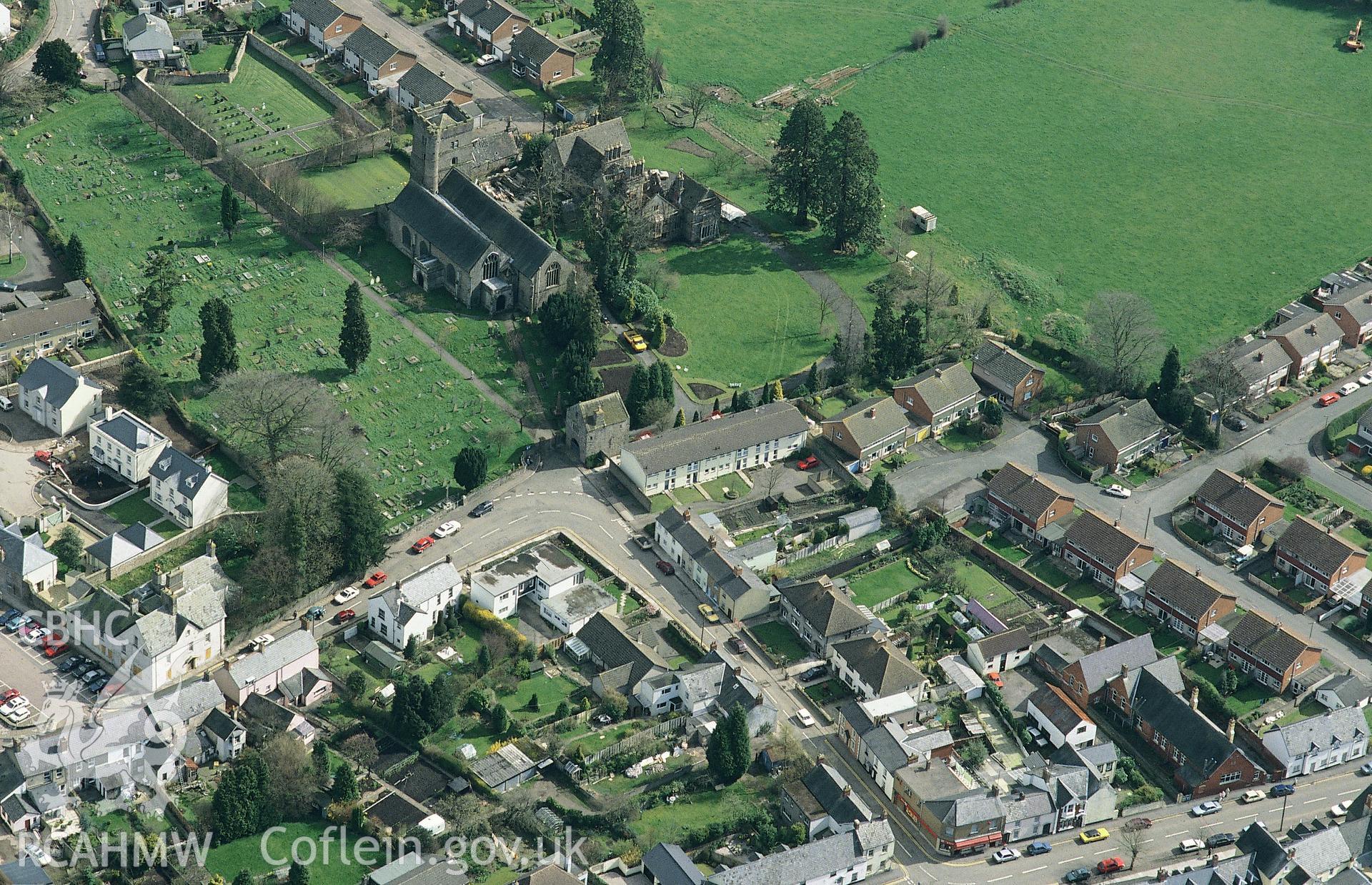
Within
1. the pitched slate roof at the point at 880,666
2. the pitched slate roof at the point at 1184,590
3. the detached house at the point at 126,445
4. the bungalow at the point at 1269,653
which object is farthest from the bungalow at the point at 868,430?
the detached house at the point at 126,445

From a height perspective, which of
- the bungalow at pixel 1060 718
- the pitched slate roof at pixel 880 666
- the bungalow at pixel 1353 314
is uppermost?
the bungalow at pixel 1353 314

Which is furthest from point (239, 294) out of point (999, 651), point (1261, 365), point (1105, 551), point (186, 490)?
point (1261, 365)

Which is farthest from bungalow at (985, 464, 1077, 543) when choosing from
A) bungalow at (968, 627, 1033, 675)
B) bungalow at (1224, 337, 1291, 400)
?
bungalow at (1224, 337, 1291, 400)

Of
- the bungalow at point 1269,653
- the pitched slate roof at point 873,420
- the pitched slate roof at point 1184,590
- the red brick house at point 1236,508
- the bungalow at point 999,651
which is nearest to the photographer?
the bungalow at point 1269,653

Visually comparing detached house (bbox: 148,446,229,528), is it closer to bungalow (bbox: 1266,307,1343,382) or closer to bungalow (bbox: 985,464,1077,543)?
bungalow (bbox: 985,464,1077,543)

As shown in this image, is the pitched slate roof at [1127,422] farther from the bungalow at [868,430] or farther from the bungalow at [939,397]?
the bungalow at [868,430]

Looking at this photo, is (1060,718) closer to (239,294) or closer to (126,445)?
(126,445)
